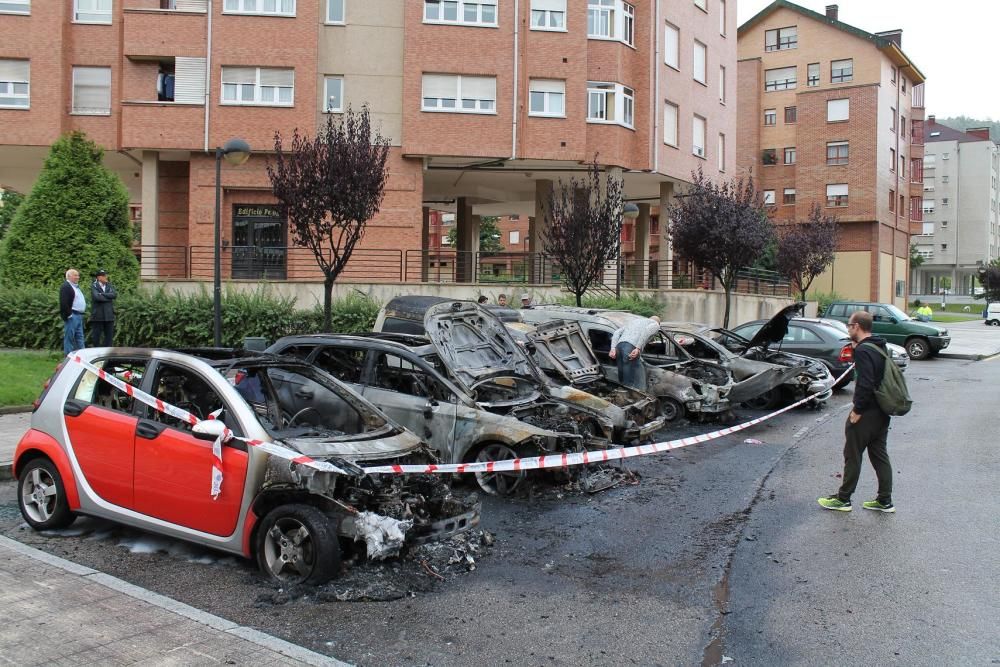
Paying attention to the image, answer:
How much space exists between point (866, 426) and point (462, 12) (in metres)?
21.0

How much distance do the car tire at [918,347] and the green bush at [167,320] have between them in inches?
658

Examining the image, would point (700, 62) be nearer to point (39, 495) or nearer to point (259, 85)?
point (259, 85)

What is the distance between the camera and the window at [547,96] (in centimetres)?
2517

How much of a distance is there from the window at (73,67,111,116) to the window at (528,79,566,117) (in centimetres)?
1259

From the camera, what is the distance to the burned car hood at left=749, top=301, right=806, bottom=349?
42.8 feet

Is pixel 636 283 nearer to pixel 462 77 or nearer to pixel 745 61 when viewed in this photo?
pixel 462 77

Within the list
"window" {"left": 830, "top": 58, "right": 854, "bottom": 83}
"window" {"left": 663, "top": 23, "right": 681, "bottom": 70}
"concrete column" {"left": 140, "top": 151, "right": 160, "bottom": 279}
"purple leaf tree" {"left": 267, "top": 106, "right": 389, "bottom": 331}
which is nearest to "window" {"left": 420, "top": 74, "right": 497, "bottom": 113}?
"window" {"left": 663, "top": 23, "right": 681, "bottom": 70}

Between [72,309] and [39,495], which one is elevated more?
[72,309]

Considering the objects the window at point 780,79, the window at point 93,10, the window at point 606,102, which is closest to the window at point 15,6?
the window at point 93,10

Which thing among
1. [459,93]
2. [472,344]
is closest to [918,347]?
[459,93]

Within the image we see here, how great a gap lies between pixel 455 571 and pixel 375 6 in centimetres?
2240

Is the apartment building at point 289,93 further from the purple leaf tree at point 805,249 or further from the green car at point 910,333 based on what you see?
the purple leaf tree at point 805,249

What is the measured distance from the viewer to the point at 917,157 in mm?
55750

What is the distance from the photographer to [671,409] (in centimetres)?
1222
